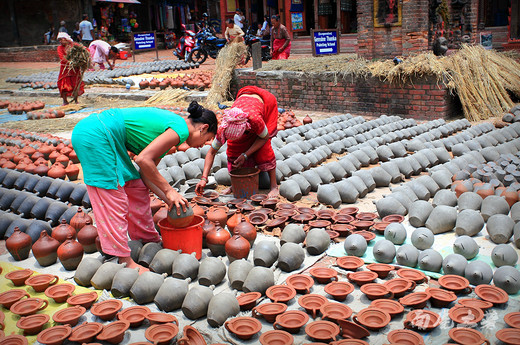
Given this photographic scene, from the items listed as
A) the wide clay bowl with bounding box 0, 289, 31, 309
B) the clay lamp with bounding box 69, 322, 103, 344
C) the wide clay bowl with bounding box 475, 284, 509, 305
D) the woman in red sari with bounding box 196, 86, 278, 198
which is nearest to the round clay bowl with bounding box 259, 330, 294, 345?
the clay lamp with bounding box 69, 322, 103, 344

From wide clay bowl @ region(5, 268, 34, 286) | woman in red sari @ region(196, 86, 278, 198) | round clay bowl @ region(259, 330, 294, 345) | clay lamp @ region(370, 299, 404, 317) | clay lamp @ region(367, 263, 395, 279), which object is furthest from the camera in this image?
woman in red sari @ region(196, 86, 278, 198)

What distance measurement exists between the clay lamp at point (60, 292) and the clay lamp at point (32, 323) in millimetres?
227

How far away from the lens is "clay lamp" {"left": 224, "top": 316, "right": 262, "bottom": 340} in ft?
8.60

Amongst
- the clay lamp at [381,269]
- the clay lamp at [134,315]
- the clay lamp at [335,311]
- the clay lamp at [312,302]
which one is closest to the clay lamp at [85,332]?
the clay lamp at [134,315]

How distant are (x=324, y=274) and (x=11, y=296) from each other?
205 centimetres

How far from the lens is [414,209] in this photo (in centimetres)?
399

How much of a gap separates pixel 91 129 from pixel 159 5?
22.9 m

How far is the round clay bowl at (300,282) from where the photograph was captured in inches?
121

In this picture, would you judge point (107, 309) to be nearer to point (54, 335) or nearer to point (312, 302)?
point (54, 335)

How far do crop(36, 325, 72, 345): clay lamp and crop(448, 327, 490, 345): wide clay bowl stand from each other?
2.04m

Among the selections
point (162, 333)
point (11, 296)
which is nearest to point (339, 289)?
point (162, 333)

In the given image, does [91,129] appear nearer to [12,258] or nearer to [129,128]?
[129,128]

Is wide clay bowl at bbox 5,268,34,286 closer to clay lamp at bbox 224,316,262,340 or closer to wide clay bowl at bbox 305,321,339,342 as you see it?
clay lamp at bbox 224,316,262,340

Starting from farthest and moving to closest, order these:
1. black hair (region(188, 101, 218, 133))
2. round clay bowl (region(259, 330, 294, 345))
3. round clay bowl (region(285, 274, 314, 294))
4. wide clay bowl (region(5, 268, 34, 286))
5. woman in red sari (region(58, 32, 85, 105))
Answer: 1. woman in red sari (region(58, 32, 85, 105))
2. wide clay bowl (region(5, 268, 34, 286))
3. black hair (region(188, 101, 218, 133))
4. round clay bowl (region(285, 274, 314, 294))
5. round clay bowl (region(259, 330, 294, 345))
